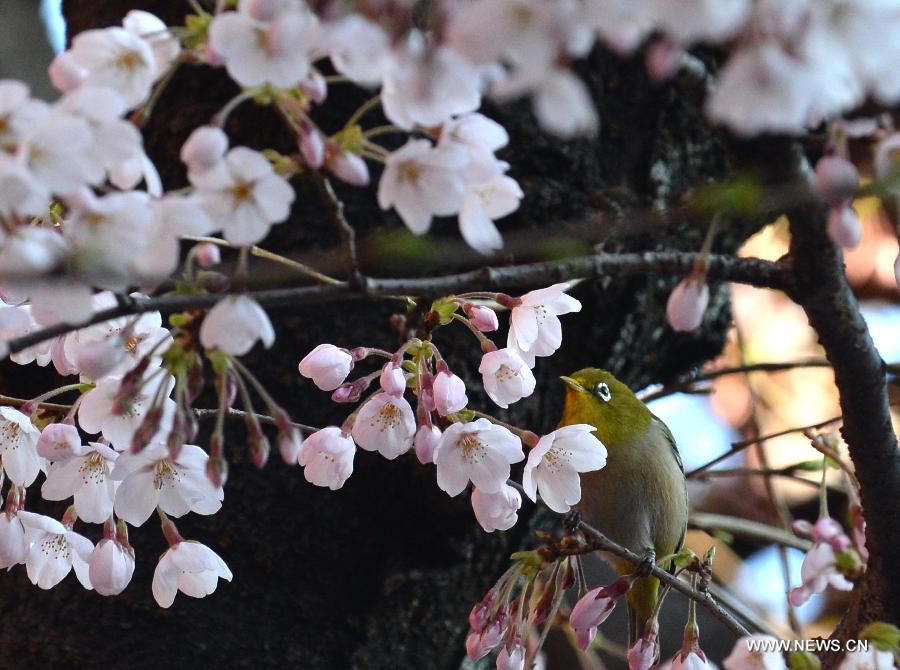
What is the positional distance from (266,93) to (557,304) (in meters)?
0.45

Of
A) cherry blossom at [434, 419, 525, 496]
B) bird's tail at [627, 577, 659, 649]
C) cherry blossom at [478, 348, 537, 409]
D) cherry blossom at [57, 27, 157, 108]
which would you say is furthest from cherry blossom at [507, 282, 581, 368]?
bird's tail at [627, 577, 659, 649]

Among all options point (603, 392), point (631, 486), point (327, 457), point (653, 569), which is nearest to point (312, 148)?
point (327, 457)

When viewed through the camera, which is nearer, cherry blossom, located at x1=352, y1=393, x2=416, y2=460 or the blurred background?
cherry blossom, located at x1=352, y1=393, x2=416, y2=460

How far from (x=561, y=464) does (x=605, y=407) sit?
59 cm

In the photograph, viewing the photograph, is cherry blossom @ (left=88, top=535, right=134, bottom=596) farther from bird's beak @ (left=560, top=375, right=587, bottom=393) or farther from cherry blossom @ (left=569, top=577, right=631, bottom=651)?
bird's beak @ (left=560, top=375, right=587, bottom=393)

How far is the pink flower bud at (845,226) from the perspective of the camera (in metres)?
0.67

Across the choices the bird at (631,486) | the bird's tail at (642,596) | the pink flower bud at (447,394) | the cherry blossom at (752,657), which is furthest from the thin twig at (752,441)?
the pink flower bud at (447,394)

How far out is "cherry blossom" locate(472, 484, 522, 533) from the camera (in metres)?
0.96

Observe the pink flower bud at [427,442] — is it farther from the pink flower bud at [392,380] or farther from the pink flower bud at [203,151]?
the pink flower bud at [203,151]

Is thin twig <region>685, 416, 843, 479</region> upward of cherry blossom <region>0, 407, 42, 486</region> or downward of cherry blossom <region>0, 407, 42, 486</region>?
downward

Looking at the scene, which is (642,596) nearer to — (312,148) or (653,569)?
(653,569)

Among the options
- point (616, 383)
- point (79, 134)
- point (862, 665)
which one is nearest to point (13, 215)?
point (79, 134)

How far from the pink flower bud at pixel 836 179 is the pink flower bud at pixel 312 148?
33 cm

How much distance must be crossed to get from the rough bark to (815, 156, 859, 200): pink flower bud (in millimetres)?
663
